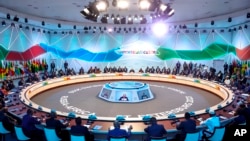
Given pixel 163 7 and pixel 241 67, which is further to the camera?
pixel 241 67

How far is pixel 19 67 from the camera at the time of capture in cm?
1445

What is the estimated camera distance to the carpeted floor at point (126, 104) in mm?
7773

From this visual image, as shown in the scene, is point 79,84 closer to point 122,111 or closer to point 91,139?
point 122,111

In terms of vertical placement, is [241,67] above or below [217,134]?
above

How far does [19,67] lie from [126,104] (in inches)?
365

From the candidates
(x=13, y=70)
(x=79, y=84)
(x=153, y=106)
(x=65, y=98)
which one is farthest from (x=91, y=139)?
(x=13, y=70)

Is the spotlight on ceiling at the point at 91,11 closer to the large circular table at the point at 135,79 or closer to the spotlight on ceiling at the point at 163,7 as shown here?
the spotlight on ceiling at the point at 163,7

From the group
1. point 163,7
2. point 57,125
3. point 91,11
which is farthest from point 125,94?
point 57,125

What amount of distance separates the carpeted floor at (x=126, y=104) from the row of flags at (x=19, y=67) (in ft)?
13.7

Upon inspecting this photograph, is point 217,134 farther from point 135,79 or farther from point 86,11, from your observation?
point 135,79

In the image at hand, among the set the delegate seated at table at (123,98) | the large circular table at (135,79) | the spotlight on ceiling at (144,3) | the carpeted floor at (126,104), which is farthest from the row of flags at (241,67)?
the spotlight on ceiling at (144,3)

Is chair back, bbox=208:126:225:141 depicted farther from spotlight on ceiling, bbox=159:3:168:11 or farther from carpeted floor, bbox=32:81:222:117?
spotlight on ceiling, bbox=159:3:168:11

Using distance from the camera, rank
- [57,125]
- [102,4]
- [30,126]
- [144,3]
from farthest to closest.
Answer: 1. [102,4]
2. [144,3]
3. [30,126]
4. [57,125]

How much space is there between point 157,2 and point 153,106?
381cm
